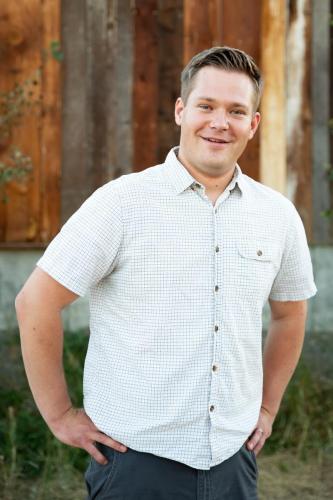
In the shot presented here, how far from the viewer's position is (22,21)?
5477 millimetres

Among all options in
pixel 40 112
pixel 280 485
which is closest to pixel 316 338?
pixel 280 485

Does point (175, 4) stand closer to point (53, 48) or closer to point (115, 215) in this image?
point (53, 48)

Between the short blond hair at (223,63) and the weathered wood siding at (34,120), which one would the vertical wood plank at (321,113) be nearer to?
the weathered wood siding at (34,120)

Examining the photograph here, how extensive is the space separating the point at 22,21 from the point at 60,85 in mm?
433

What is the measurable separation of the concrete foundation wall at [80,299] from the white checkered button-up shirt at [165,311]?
3.07m

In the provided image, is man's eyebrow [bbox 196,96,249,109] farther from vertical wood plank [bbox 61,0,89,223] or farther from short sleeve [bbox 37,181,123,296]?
vertical wood plank [bbox 61,0,89,223]

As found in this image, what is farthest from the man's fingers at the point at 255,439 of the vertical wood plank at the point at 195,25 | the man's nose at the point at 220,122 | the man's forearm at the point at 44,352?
the vertical wood plank at the point at 195,25

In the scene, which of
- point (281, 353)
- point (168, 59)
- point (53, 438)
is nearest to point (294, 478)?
point (53, 438)

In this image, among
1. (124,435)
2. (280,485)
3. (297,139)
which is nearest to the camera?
(124,435)

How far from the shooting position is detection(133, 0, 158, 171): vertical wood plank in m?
5.66

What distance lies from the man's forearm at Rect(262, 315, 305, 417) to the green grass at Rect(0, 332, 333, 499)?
5.51 feet

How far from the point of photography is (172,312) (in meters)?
2.40

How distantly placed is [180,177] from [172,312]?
0.38 metres

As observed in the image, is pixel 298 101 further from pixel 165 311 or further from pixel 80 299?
pixel 165 311
